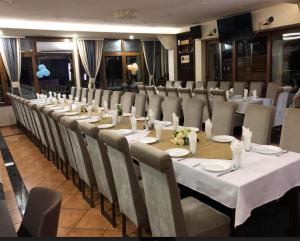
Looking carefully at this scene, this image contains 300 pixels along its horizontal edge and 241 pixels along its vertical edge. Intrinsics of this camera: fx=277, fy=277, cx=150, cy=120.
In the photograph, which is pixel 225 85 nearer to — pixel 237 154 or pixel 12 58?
pixel 237 154

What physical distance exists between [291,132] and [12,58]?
7.66 m

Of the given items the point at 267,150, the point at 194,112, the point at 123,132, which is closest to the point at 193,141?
the point at 267,150

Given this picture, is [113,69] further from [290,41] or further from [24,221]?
[24,221]

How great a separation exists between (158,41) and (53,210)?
32.7ft

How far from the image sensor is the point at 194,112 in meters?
3.58

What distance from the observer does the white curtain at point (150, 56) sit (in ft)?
33.3

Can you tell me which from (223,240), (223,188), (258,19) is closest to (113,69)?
(258,19)

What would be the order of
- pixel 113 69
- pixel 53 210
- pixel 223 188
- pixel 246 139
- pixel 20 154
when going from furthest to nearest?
pixel 113 69 → pixel 20 154 → pixel 246 139 → pixel 223 188 → pixel 53 210

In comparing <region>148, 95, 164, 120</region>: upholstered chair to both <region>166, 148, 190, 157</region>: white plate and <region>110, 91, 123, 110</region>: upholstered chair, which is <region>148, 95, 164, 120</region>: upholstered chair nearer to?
<region>110, 91, 123, 110</region>: upholstered chair

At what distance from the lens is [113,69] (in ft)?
31.7

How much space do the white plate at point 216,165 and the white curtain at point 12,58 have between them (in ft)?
24.3

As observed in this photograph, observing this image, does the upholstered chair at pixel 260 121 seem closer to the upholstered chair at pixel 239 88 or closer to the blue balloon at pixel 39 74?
the upholstered chair at pixel 239 88

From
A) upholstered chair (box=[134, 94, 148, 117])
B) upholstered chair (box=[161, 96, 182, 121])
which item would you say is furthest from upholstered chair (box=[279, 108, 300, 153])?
upholstered chair (box=[134, 94, 148, 117])

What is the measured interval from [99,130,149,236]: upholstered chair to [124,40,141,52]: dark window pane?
26.9 ft
